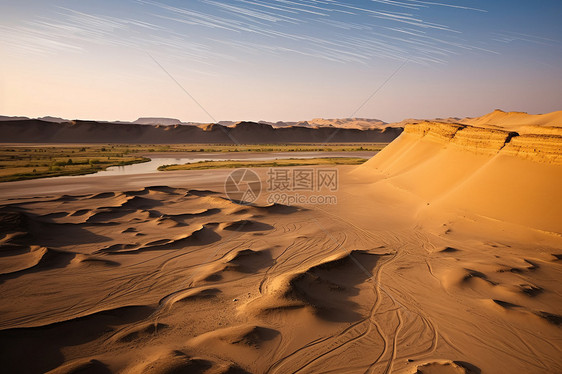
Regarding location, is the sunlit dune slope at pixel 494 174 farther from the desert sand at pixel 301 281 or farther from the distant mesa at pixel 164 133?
the distant mesa at pixel 164 133

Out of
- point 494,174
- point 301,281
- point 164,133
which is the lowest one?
point 301,281

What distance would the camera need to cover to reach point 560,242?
11.4 metres

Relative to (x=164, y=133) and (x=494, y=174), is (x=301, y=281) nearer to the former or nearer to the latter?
(x=494, y=174)

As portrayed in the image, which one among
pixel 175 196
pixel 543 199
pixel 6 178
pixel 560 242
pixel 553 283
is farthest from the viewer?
pixel 6 178

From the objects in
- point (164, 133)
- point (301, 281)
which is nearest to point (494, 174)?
point (301, 281)

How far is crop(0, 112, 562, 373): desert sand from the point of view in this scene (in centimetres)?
573

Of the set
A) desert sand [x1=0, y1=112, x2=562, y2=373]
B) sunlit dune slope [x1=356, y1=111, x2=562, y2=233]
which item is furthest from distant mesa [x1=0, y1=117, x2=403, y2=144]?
desert sand [x1=0, y1=112, x2=562, y2=373]

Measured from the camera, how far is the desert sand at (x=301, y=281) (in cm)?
573

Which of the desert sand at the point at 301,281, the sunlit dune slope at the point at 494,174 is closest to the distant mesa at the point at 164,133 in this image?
the sunlit dune slope at the point at 494,174

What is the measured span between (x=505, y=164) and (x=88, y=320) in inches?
759

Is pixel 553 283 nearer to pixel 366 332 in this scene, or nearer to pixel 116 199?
pixel 366 332

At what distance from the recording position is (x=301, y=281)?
27.0ft

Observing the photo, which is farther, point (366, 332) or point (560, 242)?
point (560, 242)

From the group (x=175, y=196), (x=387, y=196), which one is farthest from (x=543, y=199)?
(x=175, y=196)
